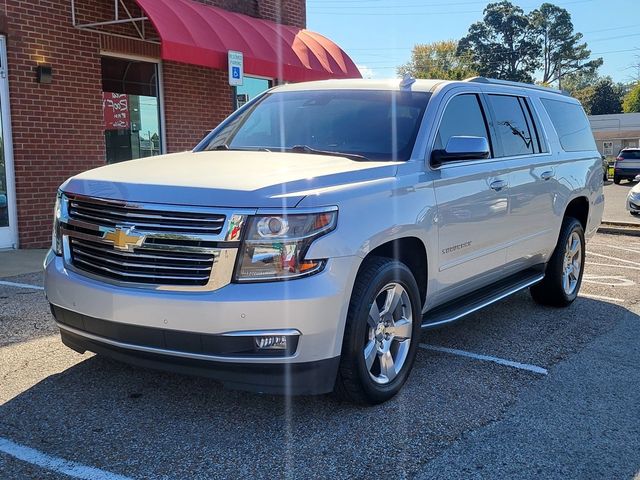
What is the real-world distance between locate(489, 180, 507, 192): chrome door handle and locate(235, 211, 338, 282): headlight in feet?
7.08

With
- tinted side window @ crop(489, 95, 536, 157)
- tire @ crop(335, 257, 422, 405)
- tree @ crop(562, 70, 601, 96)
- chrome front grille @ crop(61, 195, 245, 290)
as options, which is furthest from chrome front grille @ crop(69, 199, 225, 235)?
tree @ crop(562, 70, 601, 96)

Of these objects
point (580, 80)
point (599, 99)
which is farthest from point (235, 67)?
point (580, 80)

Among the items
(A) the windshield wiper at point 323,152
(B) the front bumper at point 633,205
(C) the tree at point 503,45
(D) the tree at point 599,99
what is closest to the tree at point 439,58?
(C) the tree at point 503,45

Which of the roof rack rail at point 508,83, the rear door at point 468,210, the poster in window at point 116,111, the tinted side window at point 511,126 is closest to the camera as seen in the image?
the rear door at point 468,210

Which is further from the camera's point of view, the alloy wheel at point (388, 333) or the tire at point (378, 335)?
the alloy wheel at point (388, 333)

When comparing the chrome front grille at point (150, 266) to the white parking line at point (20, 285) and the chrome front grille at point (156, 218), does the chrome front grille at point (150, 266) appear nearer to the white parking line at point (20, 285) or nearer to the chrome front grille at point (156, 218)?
the chrome front grille at point (156, 218)

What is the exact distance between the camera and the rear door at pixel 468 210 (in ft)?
14.9

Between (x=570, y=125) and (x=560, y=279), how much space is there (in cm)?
163

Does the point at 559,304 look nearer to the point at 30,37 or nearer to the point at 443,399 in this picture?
the point at 443,399

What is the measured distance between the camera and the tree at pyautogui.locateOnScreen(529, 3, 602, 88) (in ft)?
307

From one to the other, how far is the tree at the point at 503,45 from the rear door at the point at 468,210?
88.5 m

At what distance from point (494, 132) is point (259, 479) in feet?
11.5

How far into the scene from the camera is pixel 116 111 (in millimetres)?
10953

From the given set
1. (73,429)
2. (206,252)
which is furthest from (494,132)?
(73,429)
